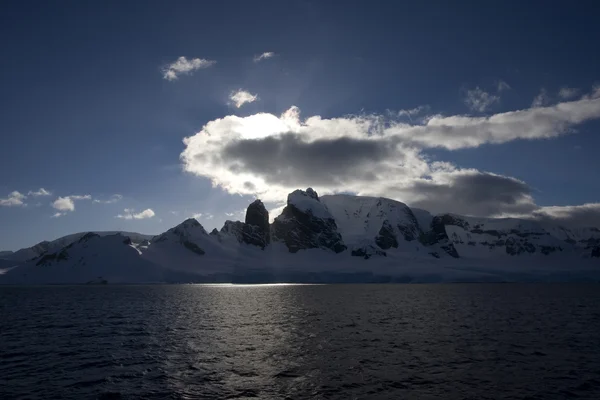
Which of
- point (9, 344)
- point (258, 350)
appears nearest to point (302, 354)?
point (258, 350)

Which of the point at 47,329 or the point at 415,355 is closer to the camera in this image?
the point at 415,355

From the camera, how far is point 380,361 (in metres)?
38.6

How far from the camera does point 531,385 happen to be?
31.1m

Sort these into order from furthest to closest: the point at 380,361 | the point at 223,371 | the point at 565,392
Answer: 1. the point at 380,361
2. the point at 223,371
3. the point at 565,392

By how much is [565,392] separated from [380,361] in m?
14.2

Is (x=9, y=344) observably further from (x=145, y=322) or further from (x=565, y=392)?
(x=565, y=392)

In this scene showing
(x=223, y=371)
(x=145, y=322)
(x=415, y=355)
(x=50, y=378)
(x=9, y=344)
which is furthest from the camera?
(x=145, y=322)

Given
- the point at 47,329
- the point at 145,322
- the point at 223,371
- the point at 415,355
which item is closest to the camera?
the point at 223,371

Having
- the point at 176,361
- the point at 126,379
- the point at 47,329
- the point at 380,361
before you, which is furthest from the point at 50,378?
the point at 47,329

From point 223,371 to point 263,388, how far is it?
617 centimetres

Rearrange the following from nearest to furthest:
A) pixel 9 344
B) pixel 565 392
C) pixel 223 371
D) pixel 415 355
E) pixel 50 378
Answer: pixel 565 392
pixel 50 378
pixel 223 371
pixel 415 355
pixel 9 344

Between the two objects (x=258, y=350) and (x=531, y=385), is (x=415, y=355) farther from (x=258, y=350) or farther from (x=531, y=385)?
(x=258, y=350)

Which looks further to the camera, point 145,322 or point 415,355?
point 145,322

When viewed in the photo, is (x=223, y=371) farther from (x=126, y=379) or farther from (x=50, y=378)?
(x=50, y=378)
